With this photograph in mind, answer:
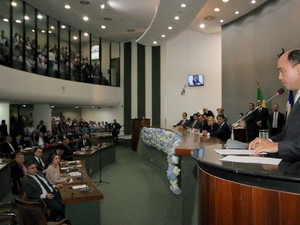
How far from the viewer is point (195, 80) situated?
1444 centimetres

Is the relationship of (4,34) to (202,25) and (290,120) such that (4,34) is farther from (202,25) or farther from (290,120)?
(290,120)

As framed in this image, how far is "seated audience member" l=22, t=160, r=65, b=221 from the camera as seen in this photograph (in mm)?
4301

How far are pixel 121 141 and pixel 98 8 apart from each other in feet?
23.8

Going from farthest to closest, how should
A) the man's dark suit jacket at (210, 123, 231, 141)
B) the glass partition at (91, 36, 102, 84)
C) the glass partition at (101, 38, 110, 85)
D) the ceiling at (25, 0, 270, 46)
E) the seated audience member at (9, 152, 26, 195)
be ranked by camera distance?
the glass partition at (101, 38, 110, 85), the glass partition at (91, 36, 102, 84), the ceiling at (25, 0, 270, 46), the man's dark suit jacket at (210, 123, 231, 141), the seated audience member at (9, 152, 26, 195)

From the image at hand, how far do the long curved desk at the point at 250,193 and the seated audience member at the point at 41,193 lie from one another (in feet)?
10.1

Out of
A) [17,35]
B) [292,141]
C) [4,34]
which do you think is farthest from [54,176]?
[17,35]

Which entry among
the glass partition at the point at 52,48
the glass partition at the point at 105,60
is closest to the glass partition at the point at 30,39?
the glass partition at the point at 52,48

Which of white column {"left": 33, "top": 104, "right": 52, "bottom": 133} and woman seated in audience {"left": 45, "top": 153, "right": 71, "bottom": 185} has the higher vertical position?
white column {"left": 33, "top": 104, "right": 52, "bottom": 133}

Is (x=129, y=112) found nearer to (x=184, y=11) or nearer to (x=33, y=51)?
(x=33, y=51)

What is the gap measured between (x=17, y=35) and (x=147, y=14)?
4649mm

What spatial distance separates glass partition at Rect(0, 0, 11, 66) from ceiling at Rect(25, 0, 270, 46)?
1.35 m

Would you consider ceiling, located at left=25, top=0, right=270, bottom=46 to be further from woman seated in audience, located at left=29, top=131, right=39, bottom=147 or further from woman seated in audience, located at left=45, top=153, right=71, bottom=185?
woman seated in audience, located at left=45, top=153, right=71, bottom=185

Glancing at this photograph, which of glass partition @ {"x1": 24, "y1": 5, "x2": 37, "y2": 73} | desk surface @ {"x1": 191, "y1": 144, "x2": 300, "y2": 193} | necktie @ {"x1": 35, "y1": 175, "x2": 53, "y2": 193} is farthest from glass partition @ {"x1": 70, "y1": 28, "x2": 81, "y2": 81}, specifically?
desk surface @ {"x1": 191, "y1": 144, "x2": 300, "y2": 193}

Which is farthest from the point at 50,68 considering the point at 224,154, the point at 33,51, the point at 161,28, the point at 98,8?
the point at 224,154
